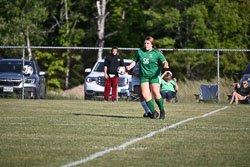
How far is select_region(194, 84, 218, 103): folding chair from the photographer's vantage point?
77.6 ft

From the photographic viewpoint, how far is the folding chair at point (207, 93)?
23.7 meters

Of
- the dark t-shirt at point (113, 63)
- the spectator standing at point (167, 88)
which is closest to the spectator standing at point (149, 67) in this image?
the dark t-shirt at point (113, 63)

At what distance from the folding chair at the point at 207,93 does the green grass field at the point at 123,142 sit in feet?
35.1

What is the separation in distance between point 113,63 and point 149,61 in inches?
346

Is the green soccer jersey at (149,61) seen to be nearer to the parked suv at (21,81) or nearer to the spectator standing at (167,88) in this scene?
the spectator standing at (167,88)

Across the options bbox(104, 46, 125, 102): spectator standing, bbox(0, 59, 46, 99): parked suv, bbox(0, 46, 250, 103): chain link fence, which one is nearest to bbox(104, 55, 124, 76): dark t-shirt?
bbox(104, 46, 125, 102): spectator standing

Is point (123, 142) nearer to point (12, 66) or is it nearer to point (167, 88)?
point (167, 88)

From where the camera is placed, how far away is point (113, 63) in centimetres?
2181

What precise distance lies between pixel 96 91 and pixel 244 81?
5453 millimetres

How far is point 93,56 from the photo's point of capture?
40250 millimetres

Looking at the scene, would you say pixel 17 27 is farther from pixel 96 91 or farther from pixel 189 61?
pixel 96 91

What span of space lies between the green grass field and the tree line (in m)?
21.9

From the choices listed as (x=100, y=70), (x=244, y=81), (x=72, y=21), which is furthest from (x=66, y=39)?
(x=244, y=81)

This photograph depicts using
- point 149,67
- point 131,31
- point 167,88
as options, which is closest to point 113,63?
point 167,88
